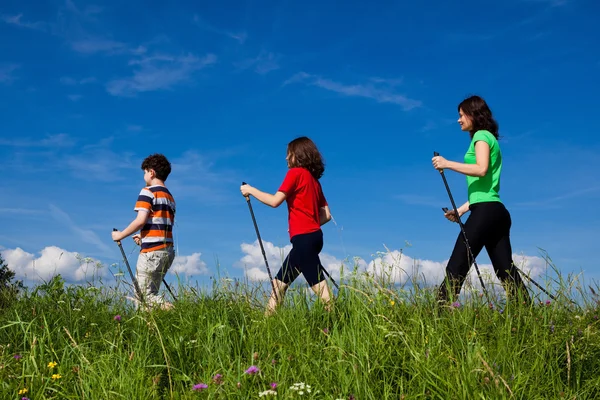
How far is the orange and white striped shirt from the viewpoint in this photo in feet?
26.0

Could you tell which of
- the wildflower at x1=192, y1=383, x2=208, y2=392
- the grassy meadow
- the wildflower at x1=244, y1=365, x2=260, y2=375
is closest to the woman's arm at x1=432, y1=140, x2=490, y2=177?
the grassy meadow

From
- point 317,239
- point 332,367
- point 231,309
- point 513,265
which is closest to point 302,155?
point 317,239

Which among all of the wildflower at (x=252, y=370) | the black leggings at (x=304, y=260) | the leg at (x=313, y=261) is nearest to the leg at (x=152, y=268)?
the black leggings at (x=304, y=260)

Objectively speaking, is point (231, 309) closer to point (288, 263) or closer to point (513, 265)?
point (288, 263)

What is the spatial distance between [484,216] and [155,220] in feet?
14.2

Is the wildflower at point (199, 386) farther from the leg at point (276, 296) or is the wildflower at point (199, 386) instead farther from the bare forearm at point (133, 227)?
the bare forearm at point (133, 227)

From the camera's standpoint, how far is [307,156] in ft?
22.2

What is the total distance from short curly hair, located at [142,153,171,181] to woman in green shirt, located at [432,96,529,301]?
158 inches

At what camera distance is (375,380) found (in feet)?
13.1

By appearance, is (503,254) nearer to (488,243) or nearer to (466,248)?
(488,243)

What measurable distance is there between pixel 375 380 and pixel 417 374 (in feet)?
1.11

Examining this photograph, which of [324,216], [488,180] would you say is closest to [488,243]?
[488,180]

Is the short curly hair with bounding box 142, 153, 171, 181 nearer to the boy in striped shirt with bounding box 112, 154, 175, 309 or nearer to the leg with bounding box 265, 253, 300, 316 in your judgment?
the boy in striped shirt with bounding box 112, 154, 175, 309

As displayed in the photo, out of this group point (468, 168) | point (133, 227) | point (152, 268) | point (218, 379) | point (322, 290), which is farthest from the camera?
point (133, 227)
